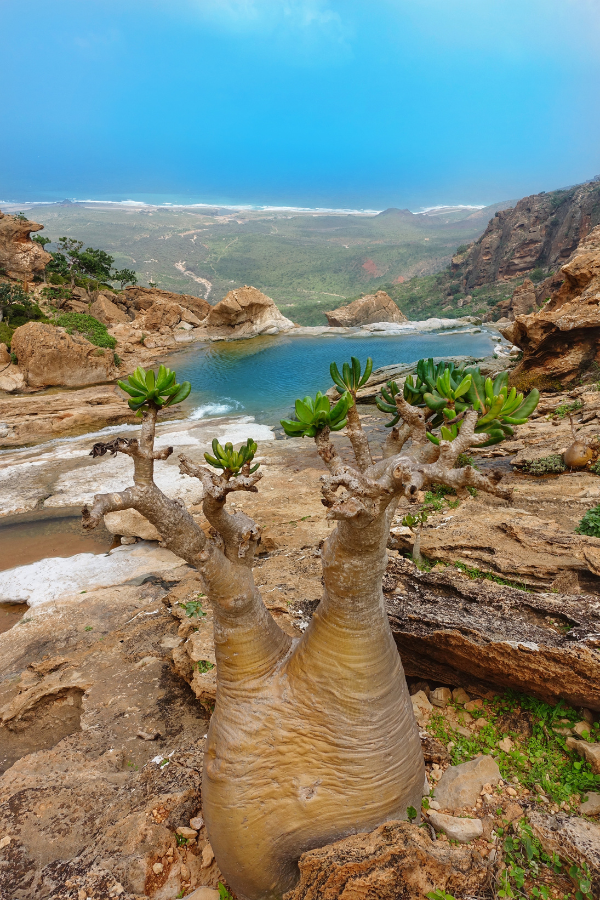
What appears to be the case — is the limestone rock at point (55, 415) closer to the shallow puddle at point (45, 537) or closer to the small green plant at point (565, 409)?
the shallow puddle at point (45, 537)

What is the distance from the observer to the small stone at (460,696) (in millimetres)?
3182

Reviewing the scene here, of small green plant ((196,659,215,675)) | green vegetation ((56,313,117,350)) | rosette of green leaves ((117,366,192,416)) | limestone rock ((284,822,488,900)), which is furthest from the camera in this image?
green vegetation ((56,313,117,350))

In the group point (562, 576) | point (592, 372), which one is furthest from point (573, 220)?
point (562, 576)

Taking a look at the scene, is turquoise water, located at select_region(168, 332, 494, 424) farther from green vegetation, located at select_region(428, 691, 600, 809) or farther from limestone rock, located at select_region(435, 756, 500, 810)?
limestone rock, located at select_region(435, 756, 500, 810)

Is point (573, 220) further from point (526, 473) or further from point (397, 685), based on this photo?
point (397, 685)

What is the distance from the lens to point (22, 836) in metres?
2.79

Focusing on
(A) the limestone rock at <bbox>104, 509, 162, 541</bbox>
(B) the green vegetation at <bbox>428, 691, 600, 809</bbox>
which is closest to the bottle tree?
(B) the green vegetation at <bbox>428, 691, 600, 809</bbox>

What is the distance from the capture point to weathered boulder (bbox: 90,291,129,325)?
27344mm

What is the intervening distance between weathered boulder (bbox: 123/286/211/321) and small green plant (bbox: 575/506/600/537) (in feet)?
101

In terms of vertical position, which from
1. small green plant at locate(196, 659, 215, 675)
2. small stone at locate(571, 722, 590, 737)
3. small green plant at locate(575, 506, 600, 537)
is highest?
small green plant at locate(575, 506, 600, 537)

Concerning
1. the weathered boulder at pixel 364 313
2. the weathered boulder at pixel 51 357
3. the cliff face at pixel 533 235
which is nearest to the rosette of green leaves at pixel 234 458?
the weathered boulder at pixel 51 357

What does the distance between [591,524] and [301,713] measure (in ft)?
11.9

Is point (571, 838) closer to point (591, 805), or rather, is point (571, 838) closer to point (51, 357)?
point (591, 805)

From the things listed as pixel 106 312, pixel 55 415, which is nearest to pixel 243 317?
pixel 106 312
